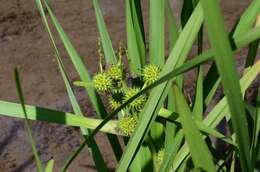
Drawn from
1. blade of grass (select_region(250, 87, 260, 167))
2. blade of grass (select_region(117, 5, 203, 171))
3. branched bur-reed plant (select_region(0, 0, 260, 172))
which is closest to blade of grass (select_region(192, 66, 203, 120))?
branched bur-reed plant (select_region(0, 0, 260, 172))

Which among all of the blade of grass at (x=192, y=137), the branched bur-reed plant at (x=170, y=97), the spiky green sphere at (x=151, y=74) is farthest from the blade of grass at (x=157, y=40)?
the blade of grass at (x=192, y=137)

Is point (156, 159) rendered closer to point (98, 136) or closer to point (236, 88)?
point (236, 88)

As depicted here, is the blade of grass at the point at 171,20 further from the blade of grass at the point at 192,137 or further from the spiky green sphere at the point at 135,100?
the blade of grass at the point at 192,137

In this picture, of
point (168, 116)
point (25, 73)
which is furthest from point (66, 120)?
point (25, 73)

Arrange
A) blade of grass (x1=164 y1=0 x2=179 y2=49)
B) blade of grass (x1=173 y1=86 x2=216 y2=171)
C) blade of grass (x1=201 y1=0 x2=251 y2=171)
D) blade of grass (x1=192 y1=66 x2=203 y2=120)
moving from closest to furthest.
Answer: blade of grass (x1=201 y1=0 x2=251 y2=171), blade of grass (x1=173 y1=86 x2=216 y2=171), blade of grass (x1=164 y1=0 x2=179 y2=49), blade of grass (x1=192 y1=66 x2=203 y2=120)

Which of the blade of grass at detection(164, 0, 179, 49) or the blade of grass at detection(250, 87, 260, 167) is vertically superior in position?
the blade of grass at detection(164, 0, 179, 49)

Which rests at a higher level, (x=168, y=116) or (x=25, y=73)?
(x=168, y=116)

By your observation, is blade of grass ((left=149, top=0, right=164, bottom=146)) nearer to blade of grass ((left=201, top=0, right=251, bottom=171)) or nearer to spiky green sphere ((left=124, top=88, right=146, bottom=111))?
spiky green sphere ((left=124, top=88, right=146, bottom=111))

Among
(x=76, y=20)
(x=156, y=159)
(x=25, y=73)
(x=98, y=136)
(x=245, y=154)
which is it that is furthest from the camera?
(x=76, y=20)

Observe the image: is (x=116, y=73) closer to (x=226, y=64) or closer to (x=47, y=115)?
(x=47, y=115)
